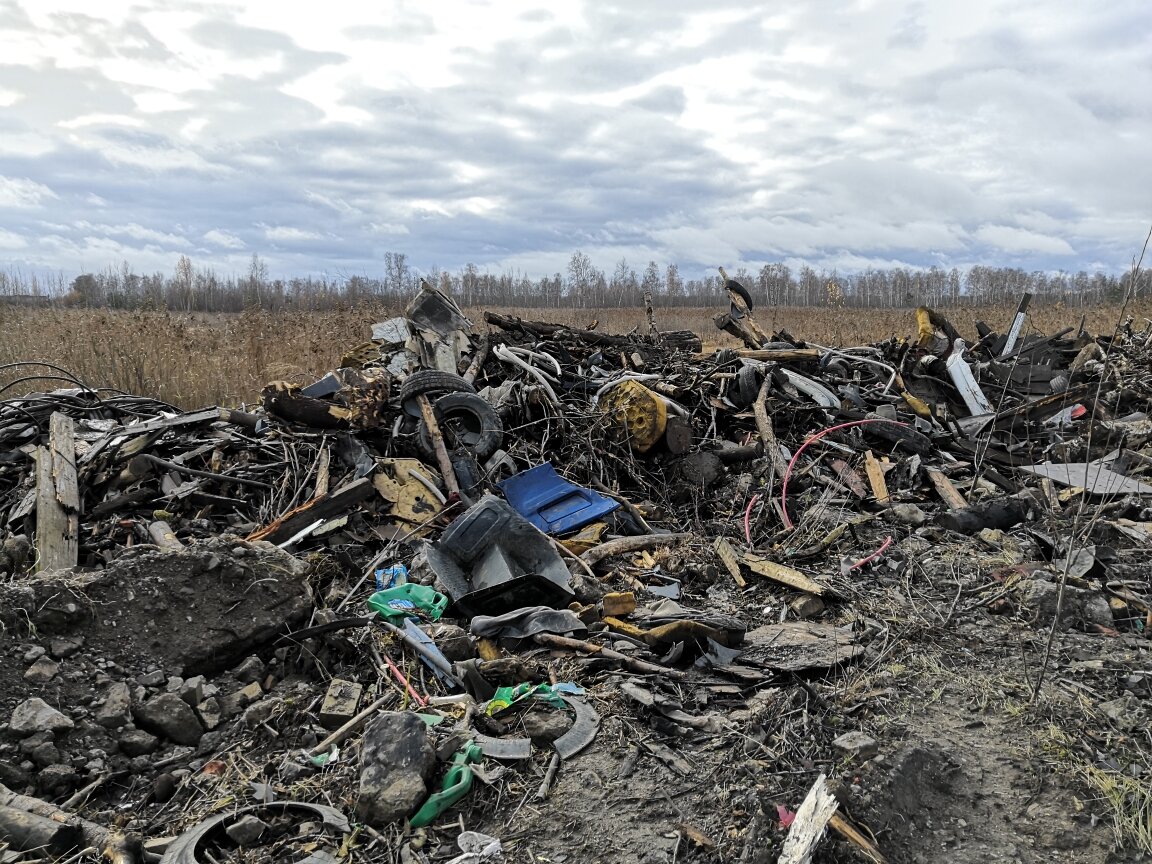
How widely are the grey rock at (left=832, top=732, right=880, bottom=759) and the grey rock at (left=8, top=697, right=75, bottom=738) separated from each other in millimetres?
3325

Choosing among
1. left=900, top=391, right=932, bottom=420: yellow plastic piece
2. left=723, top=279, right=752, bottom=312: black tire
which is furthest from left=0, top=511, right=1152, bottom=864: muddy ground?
left=723, top=279, right=752, bottom=312: black tire

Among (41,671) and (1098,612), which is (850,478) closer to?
(1098,612)

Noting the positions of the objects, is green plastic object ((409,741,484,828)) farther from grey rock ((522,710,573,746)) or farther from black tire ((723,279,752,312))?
black tire ((723,279,752,312))

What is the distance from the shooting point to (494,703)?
342 cm

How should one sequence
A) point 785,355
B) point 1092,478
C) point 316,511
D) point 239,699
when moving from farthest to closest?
1. point 785,355
2. point 1092,478
3. point 316,511
4. point 239,699

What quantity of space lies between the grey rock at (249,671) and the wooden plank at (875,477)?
5.37 meters

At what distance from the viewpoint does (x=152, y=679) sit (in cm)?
352

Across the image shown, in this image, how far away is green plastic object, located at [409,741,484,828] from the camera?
276 cm

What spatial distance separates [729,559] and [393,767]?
322cm

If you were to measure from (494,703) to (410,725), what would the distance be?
551 mm

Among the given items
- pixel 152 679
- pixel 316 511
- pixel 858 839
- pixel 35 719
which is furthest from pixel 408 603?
pixel 858 839

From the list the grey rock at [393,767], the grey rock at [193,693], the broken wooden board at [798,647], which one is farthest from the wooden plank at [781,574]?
the grey rock at [193,693]

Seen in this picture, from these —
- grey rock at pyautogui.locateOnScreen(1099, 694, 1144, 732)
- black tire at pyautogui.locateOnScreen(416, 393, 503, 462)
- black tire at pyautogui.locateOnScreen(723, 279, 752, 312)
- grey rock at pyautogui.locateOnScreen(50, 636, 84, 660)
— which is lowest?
grey rock at pyautogui.locateOnScreen(1099, 694, 1144, 732)

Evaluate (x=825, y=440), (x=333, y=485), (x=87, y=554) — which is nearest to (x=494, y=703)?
(x=333, y=485)
